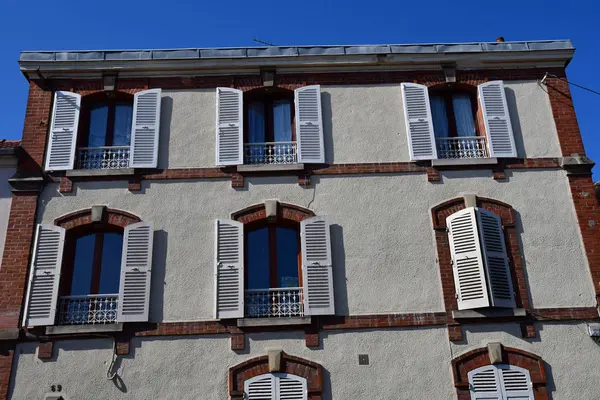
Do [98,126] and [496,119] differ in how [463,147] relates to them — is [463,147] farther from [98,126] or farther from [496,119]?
[98,126]

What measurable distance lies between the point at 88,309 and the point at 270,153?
4427 mm

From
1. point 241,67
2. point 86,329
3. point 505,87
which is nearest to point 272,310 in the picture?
point 86,329

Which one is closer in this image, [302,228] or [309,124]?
[302,228]

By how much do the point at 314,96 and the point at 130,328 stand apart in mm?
5693

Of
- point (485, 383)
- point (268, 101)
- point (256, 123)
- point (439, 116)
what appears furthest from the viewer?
point (268, 101)

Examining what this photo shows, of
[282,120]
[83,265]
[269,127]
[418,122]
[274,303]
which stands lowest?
[274,303]

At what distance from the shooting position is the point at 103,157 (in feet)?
39.3

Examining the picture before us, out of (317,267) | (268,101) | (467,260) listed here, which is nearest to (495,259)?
(467,260)

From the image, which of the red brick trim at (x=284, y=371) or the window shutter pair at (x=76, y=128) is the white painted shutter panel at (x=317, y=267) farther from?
the window shutter pair at (x=76, y=128)

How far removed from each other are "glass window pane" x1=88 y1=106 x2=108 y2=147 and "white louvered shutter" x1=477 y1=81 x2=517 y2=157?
7.64 m

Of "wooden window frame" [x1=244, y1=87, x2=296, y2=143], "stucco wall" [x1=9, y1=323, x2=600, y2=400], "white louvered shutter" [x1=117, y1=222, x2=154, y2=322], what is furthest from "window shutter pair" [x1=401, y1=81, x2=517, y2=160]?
"white louvered shutter" [x1=117, y1=222, x2=154, y2=322]

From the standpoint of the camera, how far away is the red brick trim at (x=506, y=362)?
1013 centimetres

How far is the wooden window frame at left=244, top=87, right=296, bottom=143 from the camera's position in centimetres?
1252

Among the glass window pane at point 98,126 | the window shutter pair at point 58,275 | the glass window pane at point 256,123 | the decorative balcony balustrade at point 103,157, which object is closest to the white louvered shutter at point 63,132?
the decorative balcony balustrade at point 103,157
